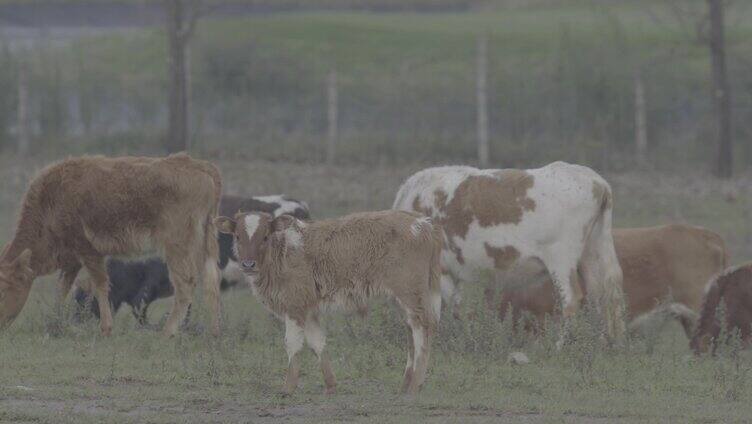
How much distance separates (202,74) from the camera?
2770 cm

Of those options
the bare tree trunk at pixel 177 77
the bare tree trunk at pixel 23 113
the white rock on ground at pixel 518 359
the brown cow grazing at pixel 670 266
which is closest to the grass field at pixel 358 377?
the white rock on ground at pixel 518 359

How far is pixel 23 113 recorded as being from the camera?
2461cm

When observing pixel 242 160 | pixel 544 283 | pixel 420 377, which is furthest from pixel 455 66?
pixel 420 377

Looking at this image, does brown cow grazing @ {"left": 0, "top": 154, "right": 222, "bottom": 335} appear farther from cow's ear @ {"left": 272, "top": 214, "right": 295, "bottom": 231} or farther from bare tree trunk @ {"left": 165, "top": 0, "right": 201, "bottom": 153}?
bare tree trunk @ {"left": 165, "top": 0, "right": 201, "bottom": 153}

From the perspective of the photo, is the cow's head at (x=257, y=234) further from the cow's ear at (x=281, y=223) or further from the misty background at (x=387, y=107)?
the misty background at (x=387, y=107)

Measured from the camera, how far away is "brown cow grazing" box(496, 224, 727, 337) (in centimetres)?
1489

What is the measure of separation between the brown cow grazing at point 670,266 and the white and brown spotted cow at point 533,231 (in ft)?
6.04

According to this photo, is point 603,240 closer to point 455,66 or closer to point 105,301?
point 105,301

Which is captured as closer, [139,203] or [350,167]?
[139,203]

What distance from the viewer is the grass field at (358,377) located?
30.7ft

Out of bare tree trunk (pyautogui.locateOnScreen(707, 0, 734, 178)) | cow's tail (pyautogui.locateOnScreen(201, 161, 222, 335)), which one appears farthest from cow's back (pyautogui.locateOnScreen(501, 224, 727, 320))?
bare tree trunk (pyautogui.locateOnScreen(707, 0, 734, 178))

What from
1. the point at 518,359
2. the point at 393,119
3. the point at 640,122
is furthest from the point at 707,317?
the point at 393,119

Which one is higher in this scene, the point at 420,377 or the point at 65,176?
the point at 65,176

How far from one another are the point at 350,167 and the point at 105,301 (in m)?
12.3
